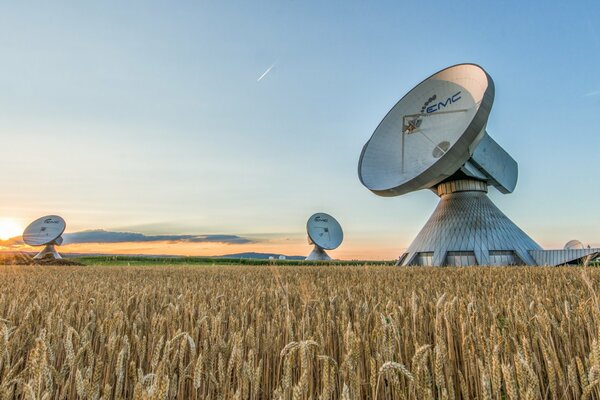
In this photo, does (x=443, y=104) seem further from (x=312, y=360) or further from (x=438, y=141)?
(x=312, y=360)

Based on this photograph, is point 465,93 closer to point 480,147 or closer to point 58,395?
point 480,147

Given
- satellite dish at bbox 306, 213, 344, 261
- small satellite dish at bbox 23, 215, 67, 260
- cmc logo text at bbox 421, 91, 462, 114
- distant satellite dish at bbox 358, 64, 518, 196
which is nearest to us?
distant satellite dish at bbox 358, 64, 518, 196

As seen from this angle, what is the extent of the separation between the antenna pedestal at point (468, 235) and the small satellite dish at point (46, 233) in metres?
52.4

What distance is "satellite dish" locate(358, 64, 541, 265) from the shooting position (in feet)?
97.2

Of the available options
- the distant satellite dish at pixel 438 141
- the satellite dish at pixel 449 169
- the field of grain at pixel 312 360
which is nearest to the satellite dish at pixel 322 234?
the satellite dish at pixel 449 169

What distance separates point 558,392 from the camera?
222cm

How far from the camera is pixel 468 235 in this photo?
33.3 metres

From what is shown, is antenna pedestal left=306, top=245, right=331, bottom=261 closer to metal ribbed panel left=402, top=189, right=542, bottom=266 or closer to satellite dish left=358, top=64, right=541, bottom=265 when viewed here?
satellite dish left=358, top=64, right=541, bottom=265

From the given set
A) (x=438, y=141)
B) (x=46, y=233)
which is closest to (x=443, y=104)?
(x=438, y=141)

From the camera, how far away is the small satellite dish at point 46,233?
188ft

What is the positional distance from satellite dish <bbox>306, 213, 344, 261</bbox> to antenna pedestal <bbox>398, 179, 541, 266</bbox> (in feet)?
86.9

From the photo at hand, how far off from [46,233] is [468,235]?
59888 mm

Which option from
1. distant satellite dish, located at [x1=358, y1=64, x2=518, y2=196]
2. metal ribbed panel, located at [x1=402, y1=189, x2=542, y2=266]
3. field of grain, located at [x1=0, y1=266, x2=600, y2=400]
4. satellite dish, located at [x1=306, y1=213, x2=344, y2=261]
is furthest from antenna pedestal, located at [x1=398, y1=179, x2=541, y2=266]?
field of grain, located at [x1=0, y1=266, x2=600, y2=400]

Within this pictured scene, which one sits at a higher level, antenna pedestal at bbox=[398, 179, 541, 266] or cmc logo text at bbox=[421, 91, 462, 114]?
cmc logo text at bbox=[421, 91, 462, 114]
